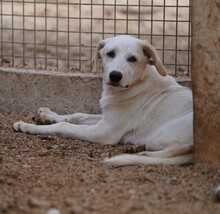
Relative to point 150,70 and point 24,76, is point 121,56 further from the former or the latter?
point 24,76

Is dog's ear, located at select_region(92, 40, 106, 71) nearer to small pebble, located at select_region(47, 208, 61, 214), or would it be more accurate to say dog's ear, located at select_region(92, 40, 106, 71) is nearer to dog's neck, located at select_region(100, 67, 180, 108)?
dog's neck, located at select_region(100, 67, 180, 108)

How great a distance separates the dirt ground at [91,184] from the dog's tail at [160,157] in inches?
2.9

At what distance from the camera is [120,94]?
688 centimetres

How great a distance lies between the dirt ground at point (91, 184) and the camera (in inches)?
175

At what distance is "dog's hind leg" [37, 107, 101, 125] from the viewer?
24.1ft

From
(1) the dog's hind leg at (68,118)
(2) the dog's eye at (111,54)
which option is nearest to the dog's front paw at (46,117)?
(1) the dog's hind leg at (68,118)

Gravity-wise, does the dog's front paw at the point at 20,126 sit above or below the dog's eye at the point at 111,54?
below

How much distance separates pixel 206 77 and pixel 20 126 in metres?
2.25

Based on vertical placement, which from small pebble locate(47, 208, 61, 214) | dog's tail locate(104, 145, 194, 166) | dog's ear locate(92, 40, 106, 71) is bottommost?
dog's tail locate(104, 145, 194, 166)

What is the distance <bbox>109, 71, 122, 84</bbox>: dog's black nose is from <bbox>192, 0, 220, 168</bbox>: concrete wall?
1032 mm

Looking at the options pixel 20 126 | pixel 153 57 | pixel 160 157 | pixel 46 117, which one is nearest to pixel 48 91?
pixel 46 117

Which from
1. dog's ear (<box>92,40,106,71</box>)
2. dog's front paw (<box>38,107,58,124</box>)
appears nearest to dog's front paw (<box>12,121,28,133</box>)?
dog's front paw (<box>38,107,58,124</box>)

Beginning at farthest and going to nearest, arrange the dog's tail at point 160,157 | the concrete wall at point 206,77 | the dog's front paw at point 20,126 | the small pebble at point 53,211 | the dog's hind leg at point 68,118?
the dog's hind leg at point 68,118 < the dog's front paw at point 20,126 < the dog's tail at point 160,157 < the concrete wall at point 206,77 < the small pebble at point 53,211

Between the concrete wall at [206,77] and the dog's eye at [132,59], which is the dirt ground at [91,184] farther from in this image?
the dog's eye at [132,59]
